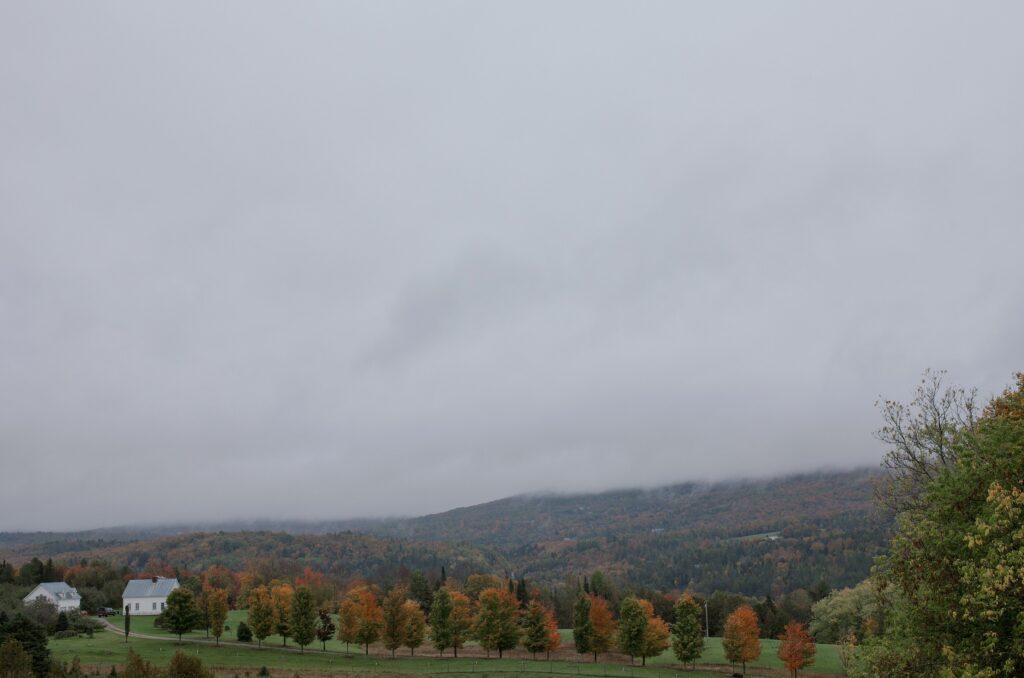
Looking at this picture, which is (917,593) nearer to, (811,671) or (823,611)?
(811,671)

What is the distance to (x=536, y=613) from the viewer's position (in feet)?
317

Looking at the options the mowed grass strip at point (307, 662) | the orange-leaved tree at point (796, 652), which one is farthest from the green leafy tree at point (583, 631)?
the orange-leaved tree at point (796, 652)

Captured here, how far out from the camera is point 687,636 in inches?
3600

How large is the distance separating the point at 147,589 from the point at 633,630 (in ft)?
309

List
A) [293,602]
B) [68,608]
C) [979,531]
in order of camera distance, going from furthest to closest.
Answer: [68,608]
[293,602]
[979,531]

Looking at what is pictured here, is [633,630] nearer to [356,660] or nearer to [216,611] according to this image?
[356,660]

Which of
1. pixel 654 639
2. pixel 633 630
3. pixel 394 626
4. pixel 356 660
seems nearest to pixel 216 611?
pixel 356 660

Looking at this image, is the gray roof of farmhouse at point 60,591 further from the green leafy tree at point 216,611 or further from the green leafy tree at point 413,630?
the green leafy tree at point 413,630

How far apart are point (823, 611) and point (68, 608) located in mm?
118272

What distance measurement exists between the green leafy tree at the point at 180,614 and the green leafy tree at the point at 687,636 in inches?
2535

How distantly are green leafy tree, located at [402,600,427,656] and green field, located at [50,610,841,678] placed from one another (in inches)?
70.5

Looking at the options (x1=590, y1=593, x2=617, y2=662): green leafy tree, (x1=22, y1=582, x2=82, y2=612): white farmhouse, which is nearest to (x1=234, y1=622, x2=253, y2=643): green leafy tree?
(x1=22, y1=582, x2=82, y2=612): white farmhouse

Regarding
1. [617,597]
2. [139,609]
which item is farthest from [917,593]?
[139,609]

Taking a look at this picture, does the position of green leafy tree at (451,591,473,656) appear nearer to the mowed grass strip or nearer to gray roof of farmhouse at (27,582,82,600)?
the mowed grass strip
